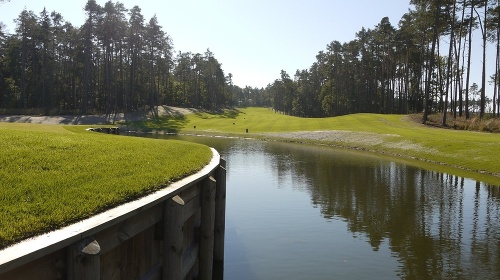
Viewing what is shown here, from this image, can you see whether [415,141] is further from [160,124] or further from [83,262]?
[160,124]

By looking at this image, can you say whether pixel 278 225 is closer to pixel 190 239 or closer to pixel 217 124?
pixel 190 239

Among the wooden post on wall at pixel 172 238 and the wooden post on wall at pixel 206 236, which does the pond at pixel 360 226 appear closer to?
the wooden post on wall at pixel 206 236

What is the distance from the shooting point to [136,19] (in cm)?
9444

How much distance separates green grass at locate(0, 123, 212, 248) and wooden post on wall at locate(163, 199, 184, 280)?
0.93m

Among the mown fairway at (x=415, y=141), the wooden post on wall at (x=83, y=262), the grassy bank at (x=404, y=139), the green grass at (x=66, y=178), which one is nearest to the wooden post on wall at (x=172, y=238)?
the green grass at (x=66, y=178)

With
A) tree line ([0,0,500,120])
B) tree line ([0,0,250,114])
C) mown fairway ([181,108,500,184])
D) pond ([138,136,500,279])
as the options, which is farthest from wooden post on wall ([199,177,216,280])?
tree line ([0,0,250,114])

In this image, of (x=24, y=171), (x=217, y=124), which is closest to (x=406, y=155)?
(x=24, y=171)

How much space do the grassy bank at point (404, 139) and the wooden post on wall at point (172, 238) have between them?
1067 inches

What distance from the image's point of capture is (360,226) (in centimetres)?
1675

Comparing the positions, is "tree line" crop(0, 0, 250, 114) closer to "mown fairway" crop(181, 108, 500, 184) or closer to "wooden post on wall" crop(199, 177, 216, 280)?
"mown fairway" crop(181, 108, 500, 184)

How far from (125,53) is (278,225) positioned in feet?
322

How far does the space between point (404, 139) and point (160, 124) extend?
5328 cm

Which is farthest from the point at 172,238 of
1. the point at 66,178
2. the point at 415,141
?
the point at 415,141

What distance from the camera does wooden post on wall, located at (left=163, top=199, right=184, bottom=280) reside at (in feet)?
26.3
